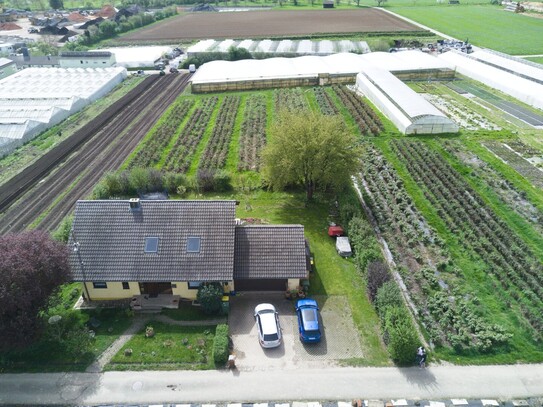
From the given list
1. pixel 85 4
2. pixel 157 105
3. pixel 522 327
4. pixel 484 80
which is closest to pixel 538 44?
pixel 484 80

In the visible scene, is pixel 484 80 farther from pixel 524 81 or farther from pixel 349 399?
pixel 349 399

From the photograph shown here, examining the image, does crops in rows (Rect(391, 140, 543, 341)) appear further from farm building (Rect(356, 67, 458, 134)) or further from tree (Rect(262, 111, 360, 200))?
tree (Rect(262, 111, 360, 200))

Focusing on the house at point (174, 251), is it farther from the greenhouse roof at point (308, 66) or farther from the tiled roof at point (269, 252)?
the greenhouse roof at point (308, 66)

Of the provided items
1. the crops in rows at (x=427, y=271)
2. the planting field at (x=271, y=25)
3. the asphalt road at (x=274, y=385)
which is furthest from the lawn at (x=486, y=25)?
the asphalt road at (x=274, y=385)

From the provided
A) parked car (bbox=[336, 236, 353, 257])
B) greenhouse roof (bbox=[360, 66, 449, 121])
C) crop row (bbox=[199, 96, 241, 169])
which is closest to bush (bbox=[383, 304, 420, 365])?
parked car (bbox=[336, 236, 353, 257])

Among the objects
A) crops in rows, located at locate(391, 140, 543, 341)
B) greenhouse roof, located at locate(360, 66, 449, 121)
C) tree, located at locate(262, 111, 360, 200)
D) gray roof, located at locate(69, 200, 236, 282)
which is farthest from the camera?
greenhouse roof, located at locate(360, 66, 449, 121)

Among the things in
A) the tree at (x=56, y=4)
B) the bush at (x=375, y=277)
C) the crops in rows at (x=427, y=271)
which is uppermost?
the tree at (x=56, y=4)

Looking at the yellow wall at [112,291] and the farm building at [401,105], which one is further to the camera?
the farm building at [401,105]
